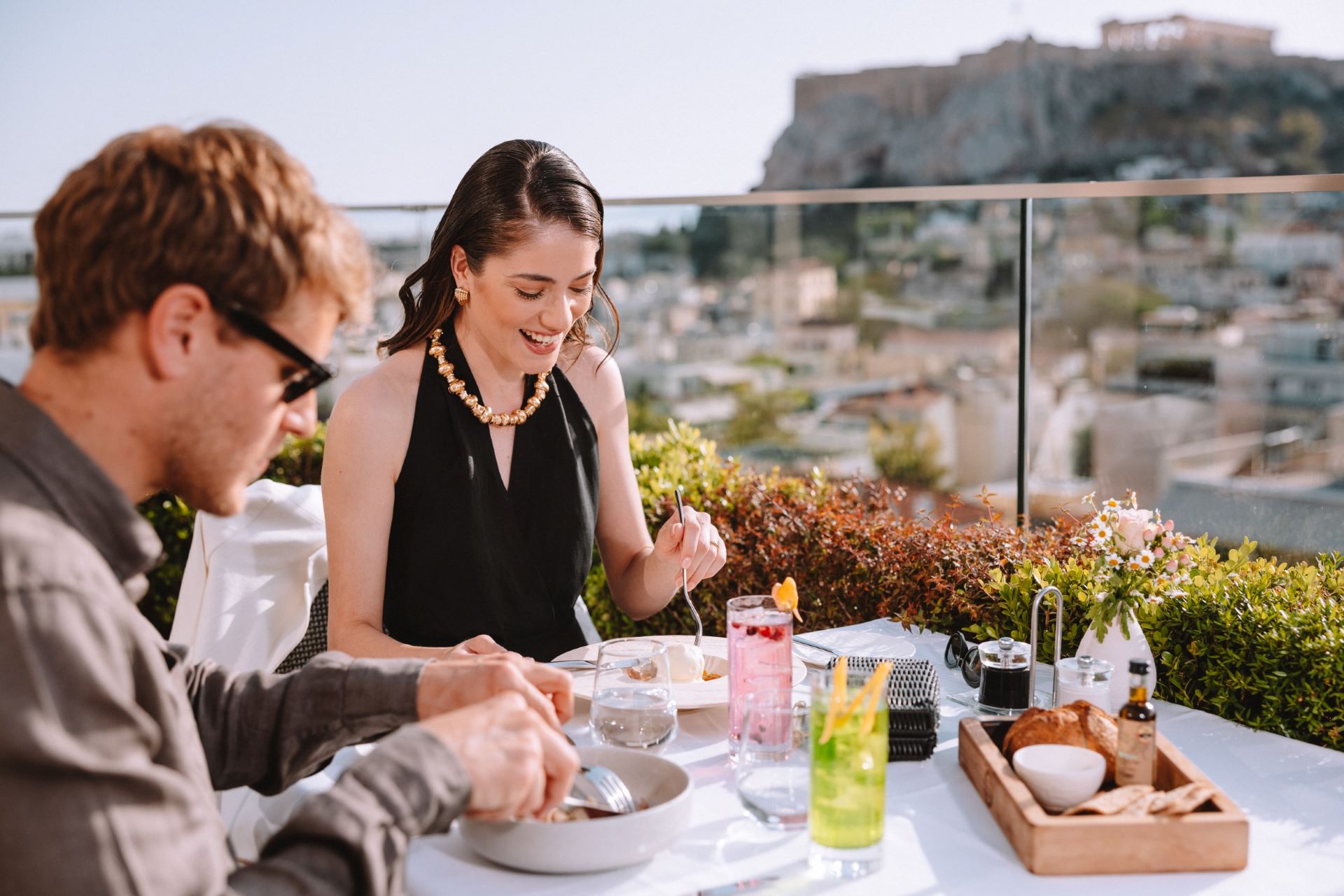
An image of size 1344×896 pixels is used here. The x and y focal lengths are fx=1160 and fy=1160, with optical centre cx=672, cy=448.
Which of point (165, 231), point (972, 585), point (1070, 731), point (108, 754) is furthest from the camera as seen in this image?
point (972, 585)

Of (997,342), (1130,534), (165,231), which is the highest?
(165,231)

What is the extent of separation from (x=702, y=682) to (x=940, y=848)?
51cm

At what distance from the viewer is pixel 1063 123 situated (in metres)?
27.0

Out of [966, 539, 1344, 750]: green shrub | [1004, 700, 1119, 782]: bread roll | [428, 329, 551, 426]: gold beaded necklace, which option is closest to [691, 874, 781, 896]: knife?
[1004, 700, 1119, 782]: bread roll

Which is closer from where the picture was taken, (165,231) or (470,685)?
(165,231)

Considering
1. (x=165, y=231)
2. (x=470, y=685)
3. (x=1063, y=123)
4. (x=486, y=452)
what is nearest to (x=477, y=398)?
(x=486, y=452)

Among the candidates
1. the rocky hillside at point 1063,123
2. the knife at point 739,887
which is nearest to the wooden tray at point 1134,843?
the knife at point 739,887

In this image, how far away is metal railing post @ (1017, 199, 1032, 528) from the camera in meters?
2.72

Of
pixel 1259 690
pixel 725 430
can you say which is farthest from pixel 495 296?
pixel 725 430

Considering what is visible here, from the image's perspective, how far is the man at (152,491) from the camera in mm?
811

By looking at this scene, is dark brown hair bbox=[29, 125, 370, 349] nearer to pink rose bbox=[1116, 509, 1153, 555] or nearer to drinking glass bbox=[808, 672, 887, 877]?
drinking glass bbox=[808, 672, 887, 877]

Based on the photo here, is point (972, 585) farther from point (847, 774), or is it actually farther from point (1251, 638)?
point (847, 774)

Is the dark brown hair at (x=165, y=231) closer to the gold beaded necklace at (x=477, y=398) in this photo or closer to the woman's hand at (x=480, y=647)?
the woman's hand at (x=480, y=647)

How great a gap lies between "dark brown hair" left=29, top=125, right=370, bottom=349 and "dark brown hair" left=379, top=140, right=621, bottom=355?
113cm
